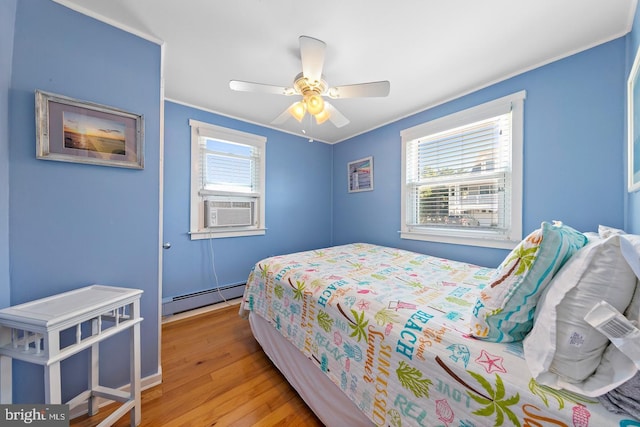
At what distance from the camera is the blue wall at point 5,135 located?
1069 mm

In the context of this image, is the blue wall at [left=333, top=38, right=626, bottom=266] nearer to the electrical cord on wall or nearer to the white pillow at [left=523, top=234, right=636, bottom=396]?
the white pillow at [left=523, top=234, right=636, bottom=396]

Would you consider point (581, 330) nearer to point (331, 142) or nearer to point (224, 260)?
point (224, 260)

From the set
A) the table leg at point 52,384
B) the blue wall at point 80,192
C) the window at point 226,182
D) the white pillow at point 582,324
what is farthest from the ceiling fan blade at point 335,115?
the table leg at point 52,384

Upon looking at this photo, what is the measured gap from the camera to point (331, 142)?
3.83 meters

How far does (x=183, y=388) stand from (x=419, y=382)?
5.02ft

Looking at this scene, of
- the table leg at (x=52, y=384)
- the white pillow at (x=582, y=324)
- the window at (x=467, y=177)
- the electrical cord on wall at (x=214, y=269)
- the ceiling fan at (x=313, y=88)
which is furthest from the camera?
the electrical cord on wall at (x=214, y=269)

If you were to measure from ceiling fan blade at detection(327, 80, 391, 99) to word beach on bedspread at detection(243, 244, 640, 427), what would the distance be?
133cm

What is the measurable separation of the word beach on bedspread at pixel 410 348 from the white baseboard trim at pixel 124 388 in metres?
0.76

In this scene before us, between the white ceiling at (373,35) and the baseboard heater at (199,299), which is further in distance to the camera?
the baseboard heater at (199,299)

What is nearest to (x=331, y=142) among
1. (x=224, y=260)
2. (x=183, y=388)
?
(x=224, y=260)

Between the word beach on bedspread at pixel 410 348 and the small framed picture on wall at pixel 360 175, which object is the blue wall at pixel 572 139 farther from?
the small framed picture on wall at pixel 360 175

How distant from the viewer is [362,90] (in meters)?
1.61

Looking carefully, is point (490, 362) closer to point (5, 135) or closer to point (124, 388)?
point (124, 388)

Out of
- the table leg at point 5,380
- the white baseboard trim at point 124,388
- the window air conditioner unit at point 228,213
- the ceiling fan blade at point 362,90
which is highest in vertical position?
the ceiling fan blade at point 362,90
